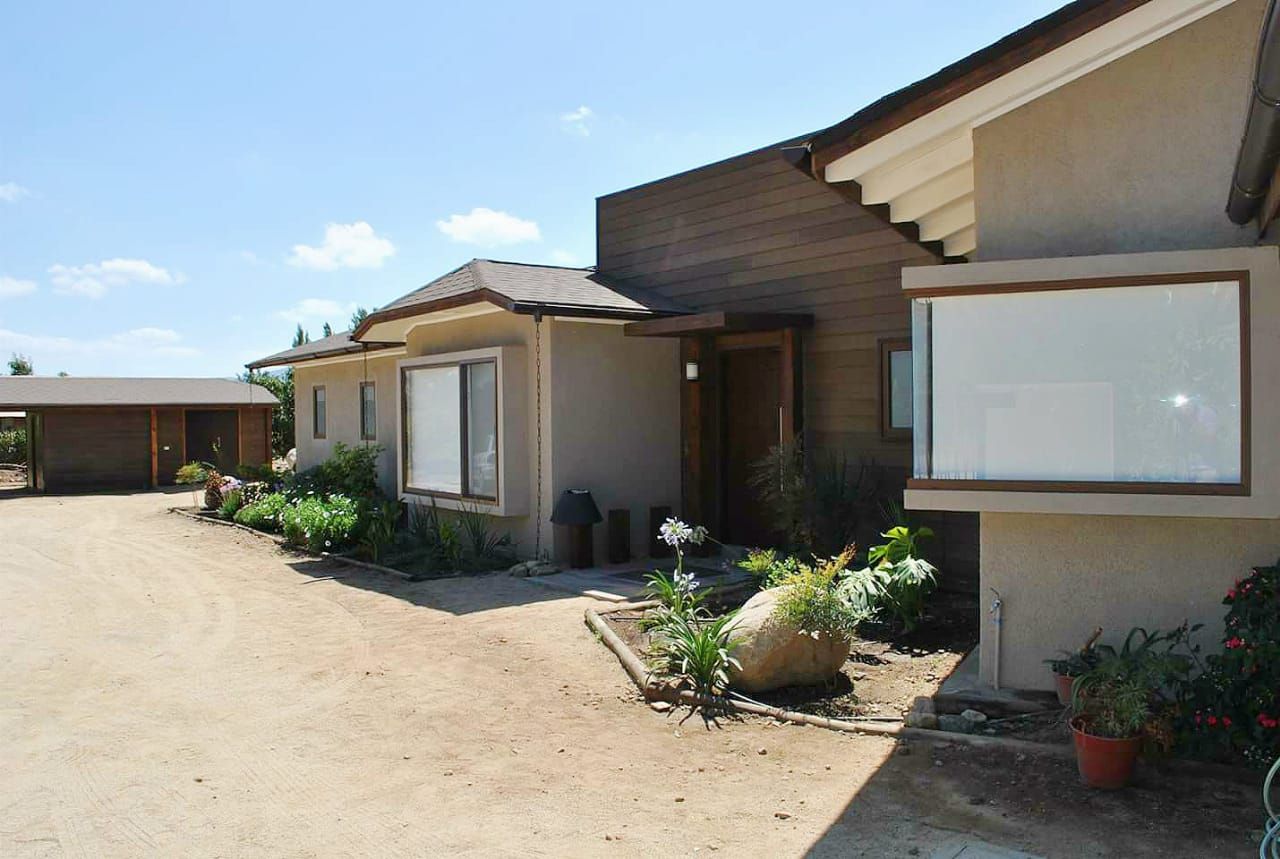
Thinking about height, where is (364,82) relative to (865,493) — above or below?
above

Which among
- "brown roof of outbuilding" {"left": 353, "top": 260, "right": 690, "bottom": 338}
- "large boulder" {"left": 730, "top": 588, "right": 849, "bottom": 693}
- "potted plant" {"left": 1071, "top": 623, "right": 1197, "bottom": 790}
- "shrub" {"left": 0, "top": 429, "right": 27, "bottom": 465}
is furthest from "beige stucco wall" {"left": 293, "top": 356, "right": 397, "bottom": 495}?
"shrub" {"left": 0, "top": 429, "right": 27, "bottom": 465}

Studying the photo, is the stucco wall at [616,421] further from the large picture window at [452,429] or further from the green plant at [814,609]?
the green plant at [814,609]

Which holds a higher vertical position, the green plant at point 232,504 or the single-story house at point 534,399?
the single-story house at point 534,399

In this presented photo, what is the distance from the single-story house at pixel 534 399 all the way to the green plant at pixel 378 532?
39 cm

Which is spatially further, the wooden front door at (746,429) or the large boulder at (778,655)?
the wooden front door at (746,429)

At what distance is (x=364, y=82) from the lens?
44.6 feet

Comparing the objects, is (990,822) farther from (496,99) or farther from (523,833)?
(496,99)

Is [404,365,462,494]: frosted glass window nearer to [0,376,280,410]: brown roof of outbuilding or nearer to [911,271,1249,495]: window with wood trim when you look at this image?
[911,271,1249,495]: window with wood trim

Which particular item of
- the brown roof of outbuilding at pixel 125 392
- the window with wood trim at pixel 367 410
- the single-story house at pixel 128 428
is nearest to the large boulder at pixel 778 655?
the window with wood trim at pixel 367 410

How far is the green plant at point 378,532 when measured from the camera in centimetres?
1163

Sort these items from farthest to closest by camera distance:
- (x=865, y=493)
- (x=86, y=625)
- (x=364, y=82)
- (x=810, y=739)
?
(x=364, y=82)
(x=865, y=493)
(x=86, y=625)
(x=810, y=739)

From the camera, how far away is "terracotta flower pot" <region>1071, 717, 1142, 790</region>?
415 centimetres

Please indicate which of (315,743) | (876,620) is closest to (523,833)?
(315,743)

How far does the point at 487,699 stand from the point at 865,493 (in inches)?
183
